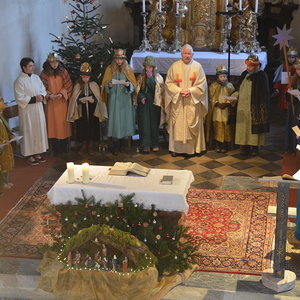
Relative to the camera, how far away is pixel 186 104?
9.66 m

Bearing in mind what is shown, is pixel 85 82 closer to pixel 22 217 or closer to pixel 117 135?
pixel 117 135

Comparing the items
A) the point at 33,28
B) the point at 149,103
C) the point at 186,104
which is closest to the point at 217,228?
the point at 186,104

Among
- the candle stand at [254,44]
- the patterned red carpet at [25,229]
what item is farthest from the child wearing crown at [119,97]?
the candle stand at [254,44]

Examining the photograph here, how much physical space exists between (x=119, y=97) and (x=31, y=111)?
154cm

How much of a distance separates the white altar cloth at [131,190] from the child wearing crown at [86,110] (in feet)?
11.8

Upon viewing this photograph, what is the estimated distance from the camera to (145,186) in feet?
19.5

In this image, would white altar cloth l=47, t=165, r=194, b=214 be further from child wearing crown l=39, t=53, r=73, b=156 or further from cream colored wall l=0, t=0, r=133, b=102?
cream colored wall l=0, t=0, r=133, b=102

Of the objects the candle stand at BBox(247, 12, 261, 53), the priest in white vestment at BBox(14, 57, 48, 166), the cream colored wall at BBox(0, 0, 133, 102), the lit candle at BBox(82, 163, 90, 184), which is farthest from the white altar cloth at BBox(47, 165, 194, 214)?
the candle stand at BBox(247, 12, 261, 53)

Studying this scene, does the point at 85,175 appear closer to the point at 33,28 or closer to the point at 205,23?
the point at 33,28

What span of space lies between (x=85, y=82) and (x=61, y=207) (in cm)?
407

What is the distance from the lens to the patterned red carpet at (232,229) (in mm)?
6238

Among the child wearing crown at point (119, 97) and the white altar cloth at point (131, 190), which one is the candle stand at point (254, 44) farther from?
the white altar cloth at point (131, 190)

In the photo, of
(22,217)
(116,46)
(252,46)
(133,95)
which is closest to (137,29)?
(116,46)

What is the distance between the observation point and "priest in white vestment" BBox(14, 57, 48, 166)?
9.14 m
